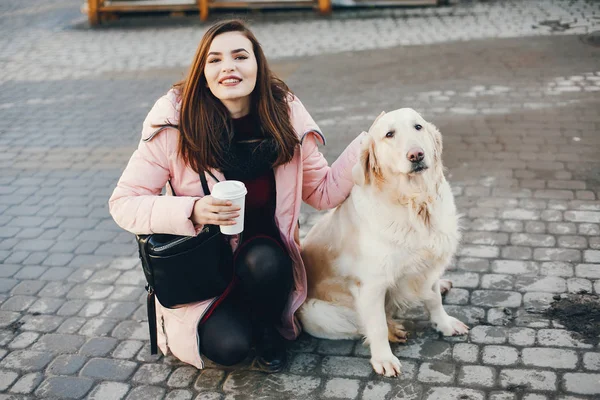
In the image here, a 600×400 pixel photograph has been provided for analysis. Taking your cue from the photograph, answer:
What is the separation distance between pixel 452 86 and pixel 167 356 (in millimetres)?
5499

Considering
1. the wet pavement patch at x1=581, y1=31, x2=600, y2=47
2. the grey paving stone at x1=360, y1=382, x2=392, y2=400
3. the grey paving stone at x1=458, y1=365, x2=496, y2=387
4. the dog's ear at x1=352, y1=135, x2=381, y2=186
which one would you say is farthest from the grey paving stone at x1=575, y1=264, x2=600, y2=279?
the wet pavement patch at x1=581, y1=31, x2=600, y2=47

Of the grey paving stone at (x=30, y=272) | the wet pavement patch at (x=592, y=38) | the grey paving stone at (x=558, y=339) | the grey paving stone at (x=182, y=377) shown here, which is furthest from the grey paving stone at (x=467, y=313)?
the wet pavement patch at (x=592, y=38)

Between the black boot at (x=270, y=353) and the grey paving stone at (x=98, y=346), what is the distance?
96 centimetres

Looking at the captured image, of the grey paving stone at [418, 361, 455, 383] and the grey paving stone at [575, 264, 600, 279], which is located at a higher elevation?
the grey paving stone at [575, 264, 600, 279]

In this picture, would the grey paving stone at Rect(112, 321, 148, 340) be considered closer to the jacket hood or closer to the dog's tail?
the dog's tail

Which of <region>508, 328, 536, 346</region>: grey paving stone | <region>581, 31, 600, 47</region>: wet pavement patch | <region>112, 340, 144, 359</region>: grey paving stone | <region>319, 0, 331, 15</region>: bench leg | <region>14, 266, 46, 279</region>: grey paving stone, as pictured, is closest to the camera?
<region>508, 328, 536, 346</region>: grey paving stone

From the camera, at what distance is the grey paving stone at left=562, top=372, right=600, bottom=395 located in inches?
133

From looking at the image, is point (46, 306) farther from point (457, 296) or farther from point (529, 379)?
point (529, 379)

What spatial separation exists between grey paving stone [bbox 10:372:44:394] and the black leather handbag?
0.90 meters

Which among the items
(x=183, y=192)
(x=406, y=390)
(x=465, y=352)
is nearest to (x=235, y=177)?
(x=183, y=192)

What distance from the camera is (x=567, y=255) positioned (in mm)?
4664

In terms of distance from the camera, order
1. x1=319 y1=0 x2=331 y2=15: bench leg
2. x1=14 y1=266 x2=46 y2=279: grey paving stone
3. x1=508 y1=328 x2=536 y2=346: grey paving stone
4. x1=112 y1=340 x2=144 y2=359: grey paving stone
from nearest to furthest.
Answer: x1=508 y1=328 x2=536 y2=346: grey paving stone < x1=112 y1=340 x2=144 y2=359: grey paving stone < x1=14 y1=266 x2=46 y2=279: grey paving stone < x1=319 y1=0 x2=331 y2=15: bench leg

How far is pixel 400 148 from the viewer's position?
332 cm

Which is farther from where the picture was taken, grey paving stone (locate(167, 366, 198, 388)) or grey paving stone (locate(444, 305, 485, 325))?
grey paving stone (locate(444, 305, 485, 325))
